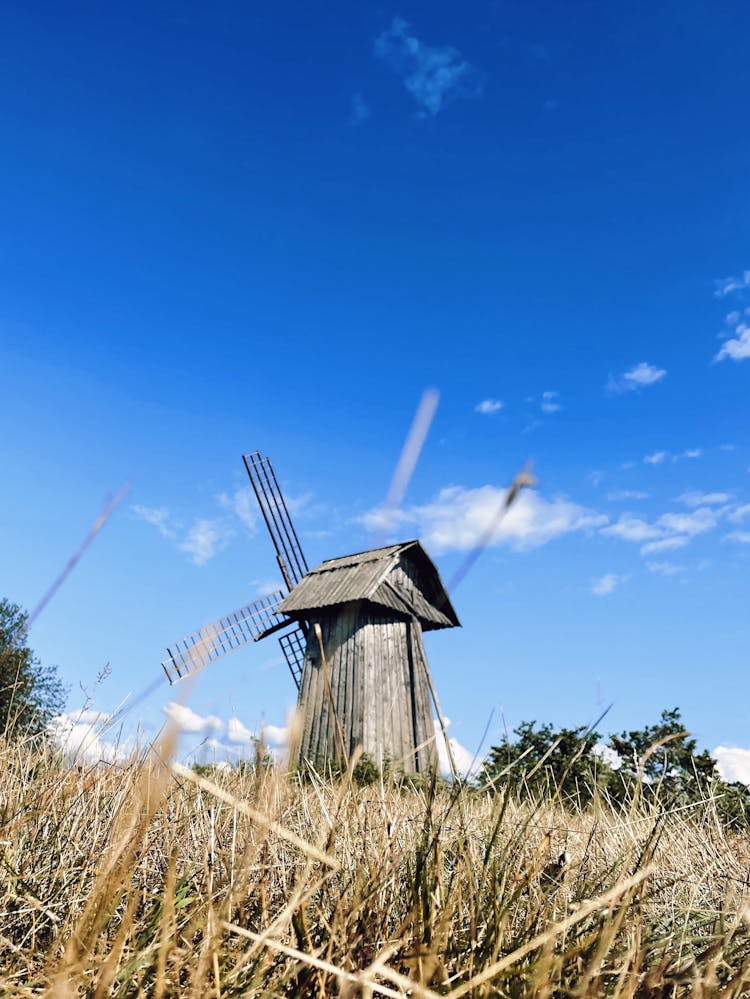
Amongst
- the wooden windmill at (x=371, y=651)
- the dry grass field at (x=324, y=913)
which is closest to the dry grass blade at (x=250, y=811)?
the dry grass field at (x=324, y=913)

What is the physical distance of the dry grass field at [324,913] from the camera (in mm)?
1432

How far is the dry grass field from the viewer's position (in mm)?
1432

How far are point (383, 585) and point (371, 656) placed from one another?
1598mm

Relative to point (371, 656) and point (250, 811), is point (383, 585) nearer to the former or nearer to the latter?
point (371, 656)

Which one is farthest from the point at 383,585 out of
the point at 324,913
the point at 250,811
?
the point at 250,811

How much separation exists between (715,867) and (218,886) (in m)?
2.17

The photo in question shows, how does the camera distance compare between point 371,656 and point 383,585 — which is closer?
point 371,656

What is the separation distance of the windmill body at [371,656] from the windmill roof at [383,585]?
3 cm

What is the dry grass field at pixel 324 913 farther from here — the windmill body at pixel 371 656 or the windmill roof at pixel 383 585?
the windmill roof at pixel 383 585

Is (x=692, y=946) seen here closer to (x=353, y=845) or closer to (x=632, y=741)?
(x=353, y=845)

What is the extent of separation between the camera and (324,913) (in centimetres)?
204

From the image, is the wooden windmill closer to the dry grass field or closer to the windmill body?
the windmill body

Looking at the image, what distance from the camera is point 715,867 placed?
323 centimetres

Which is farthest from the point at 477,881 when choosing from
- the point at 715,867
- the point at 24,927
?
the point at 715,867
